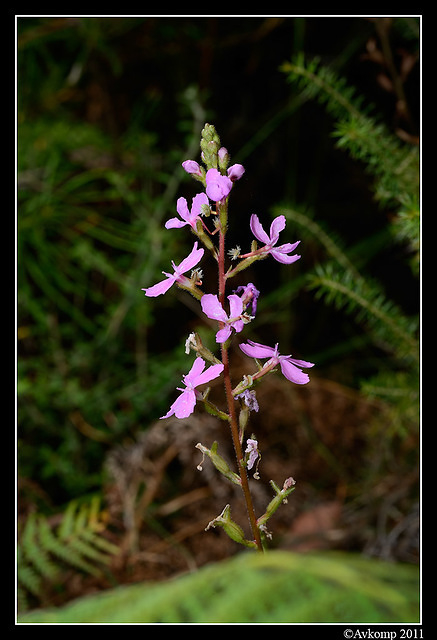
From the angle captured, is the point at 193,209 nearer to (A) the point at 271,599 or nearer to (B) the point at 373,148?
(A) the point at 271,599

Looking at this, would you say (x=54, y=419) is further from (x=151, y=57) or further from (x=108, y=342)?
(x=151, y=57)

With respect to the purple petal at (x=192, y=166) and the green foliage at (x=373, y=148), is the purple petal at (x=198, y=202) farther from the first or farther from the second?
the green foliage at (x=373, y=148)

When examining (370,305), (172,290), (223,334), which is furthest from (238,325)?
(172,290)

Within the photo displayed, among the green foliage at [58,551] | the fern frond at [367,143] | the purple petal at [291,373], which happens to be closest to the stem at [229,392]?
→ the purple petal at [291,373]

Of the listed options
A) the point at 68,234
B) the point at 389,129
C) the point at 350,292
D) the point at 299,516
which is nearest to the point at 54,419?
the point at 68,234

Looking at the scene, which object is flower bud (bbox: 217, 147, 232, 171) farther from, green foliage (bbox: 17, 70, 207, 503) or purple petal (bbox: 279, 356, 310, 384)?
green foliage (bbox: 17, 70, 207, 503)
